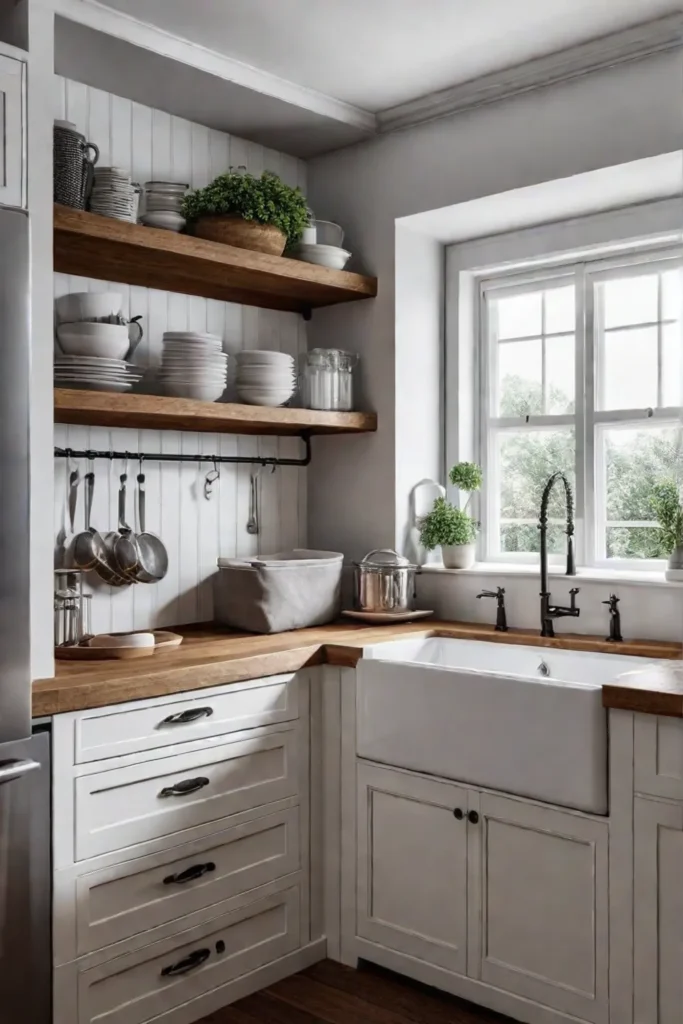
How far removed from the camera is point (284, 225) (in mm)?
3115

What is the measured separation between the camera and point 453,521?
3.37m

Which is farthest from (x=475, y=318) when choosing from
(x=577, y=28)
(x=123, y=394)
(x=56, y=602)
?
(x=56, y=602)

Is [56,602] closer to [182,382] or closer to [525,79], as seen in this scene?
[182,382]

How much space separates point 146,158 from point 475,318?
127 centimetres

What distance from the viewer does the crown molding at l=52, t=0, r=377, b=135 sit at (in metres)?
2.60

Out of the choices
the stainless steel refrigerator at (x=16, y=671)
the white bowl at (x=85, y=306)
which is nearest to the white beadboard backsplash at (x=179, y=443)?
the white bowl at (x=85, y=306)

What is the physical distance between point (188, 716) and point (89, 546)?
68 cm

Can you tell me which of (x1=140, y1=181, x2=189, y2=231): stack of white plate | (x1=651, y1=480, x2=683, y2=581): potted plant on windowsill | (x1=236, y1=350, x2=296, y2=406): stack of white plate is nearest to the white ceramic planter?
(x1=651, y1=480, x2=683, y2=581): potted plant on windowsill

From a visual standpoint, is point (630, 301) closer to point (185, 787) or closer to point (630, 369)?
point (630, 369)

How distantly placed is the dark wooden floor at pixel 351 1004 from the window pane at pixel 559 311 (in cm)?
210

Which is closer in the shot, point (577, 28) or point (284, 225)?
point (577, 28)

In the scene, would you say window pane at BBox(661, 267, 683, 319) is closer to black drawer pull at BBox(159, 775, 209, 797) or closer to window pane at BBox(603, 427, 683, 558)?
window pane at BBox(603, 427, 683, 558)

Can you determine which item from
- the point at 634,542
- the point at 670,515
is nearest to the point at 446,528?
the point at 634,542

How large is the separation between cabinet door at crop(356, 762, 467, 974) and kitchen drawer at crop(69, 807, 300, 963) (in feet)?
0.70
